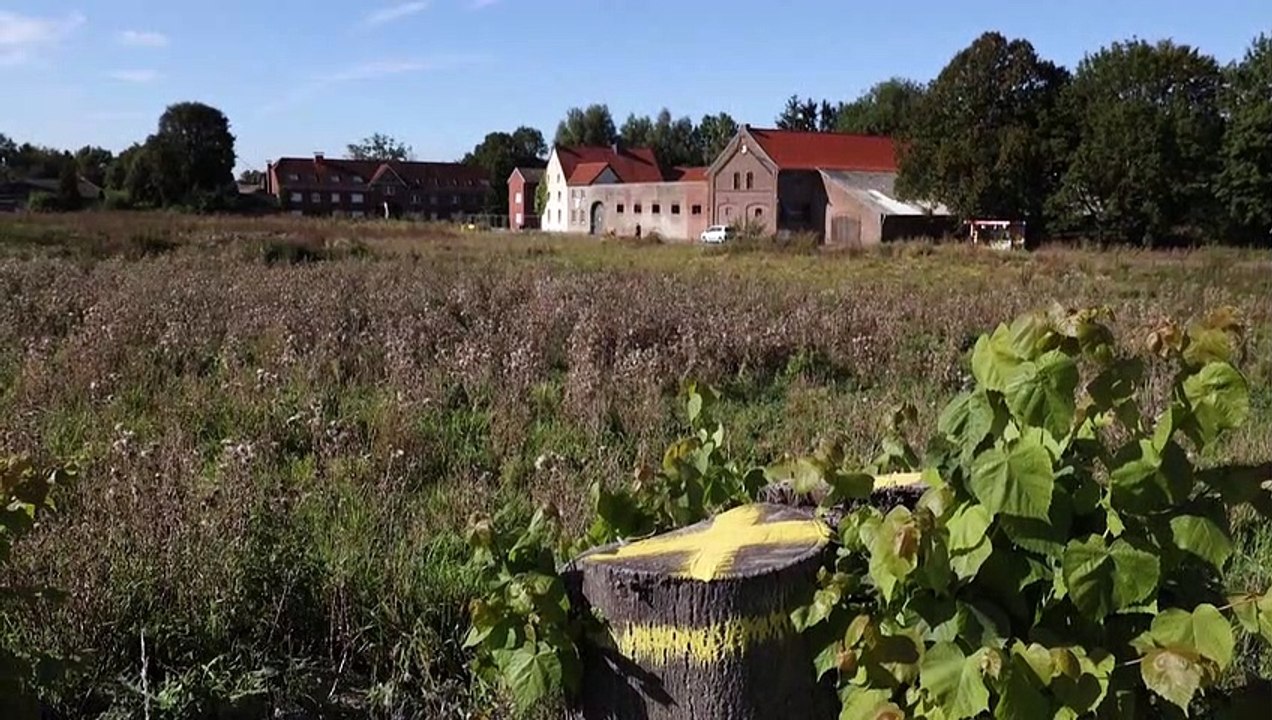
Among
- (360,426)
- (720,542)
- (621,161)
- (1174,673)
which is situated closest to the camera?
(1174,673)

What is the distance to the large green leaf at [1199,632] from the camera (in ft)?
6.31

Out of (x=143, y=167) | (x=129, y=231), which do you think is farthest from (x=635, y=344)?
(x=143, y=167)

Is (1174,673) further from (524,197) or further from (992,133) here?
(524,197)

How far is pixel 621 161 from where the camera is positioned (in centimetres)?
8119

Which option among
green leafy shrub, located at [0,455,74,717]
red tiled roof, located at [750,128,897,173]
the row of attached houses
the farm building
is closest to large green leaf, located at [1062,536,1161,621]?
green leafy shrub, located at [0,455,74,717]

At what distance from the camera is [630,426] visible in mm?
6879

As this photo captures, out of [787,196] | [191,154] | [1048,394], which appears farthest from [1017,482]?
[191,154]

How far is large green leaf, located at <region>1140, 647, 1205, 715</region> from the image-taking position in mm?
1812

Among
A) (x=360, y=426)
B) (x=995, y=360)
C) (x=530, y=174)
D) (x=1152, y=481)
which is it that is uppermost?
(x=530, y=174)

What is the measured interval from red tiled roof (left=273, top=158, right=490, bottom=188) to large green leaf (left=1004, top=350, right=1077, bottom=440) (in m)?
105

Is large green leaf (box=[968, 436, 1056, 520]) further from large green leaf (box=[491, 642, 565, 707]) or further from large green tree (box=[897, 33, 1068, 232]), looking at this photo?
large green tree (box=[897, 33, 1068, 232])

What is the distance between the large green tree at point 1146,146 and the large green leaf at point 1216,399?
45275 mm

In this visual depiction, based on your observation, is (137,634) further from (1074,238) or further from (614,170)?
(614,170)

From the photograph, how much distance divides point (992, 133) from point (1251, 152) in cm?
1050
